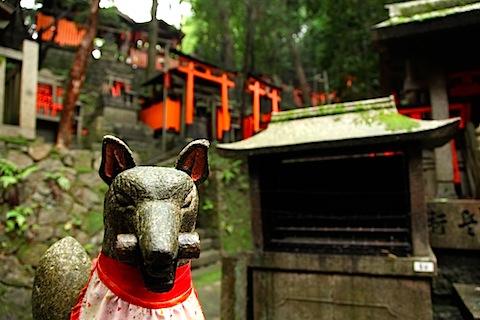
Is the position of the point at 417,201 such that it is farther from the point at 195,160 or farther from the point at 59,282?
the point at 59,282

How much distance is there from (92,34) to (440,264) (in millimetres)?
9687

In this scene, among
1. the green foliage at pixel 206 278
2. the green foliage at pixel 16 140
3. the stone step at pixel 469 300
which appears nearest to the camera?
the stone step at pixel 469 300

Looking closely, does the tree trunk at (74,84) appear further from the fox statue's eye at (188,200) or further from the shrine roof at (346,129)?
the fox statue's eye at (188,200)

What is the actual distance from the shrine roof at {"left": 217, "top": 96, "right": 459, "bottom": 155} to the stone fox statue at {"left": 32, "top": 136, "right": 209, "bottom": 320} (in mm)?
2587

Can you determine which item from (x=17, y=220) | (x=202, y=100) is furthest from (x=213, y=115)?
(x=17, y=220)

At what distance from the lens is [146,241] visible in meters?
1.58

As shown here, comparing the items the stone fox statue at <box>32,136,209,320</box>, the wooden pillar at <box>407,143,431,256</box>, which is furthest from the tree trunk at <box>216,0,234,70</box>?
the stone fox statue at <box>32,136,209,320</box>

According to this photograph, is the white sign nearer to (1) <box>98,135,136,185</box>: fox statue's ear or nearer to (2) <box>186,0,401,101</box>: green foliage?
(1) <box>98,135,136,185</box>: fox statue's ear

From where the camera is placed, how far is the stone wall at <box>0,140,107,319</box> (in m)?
6.34

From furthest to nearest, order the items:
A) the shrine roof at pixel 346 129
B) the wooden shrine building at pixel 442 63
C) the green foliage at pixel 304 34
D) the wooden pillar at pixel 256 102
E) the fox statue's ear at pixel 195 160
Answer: the green foliage at pixel 304 34, the wooden pillar at pixel 256 102, the wooden shrine building at pixel 442 63, the shrine roof at pixel 346 129, the fox statue's ear at pixel 195 160

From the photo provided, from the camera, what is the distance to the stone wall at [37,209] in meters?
6.34

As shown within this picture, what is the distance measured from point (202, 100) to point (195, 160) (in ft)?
46.3

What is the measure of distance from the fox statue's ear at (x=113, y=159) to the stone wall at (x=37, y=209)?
214 inches

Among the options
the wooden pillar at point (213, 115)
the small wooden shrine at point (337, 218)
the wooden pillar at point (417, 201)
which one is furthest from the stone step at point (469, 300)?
the wooden pillar at point (213, 115)
